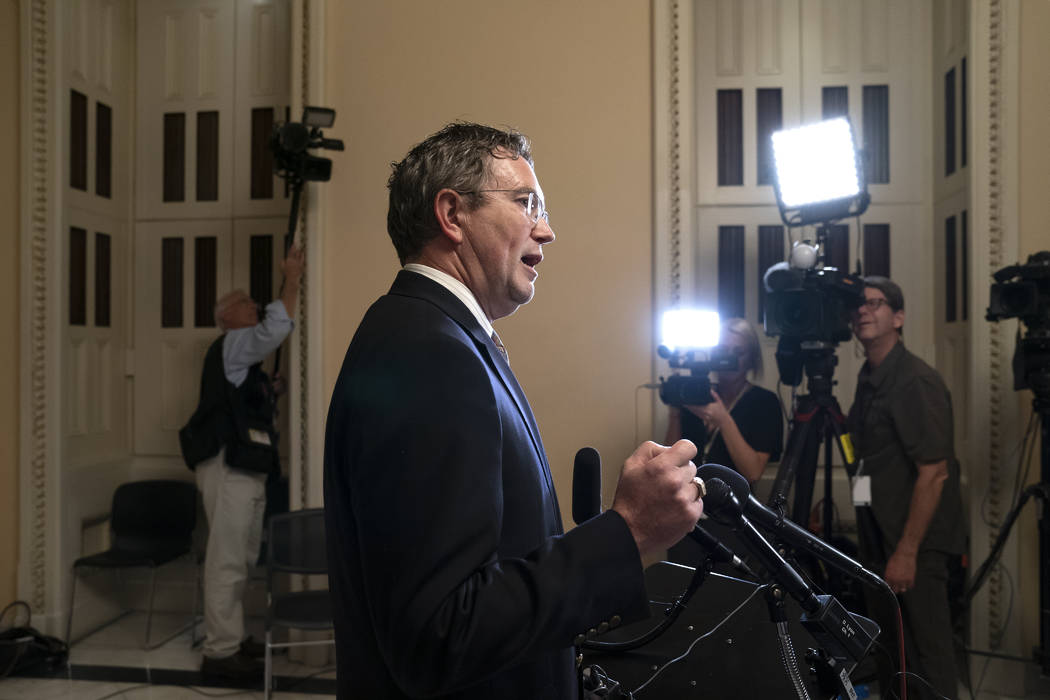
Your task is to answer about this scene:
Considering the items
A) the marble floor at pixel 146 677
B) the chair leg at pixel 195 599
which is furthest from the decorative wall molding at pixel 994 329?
the chair leg at pixel 195 599

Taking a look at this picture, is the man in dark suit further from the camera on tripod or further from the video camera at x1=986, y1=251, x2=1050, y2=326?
the video camera at x1=986, y1=251, x2=1050, y2=326

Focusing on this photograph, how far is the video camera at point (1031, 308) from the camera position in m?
2.69

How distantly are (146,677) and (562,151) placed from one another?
2.97 metres

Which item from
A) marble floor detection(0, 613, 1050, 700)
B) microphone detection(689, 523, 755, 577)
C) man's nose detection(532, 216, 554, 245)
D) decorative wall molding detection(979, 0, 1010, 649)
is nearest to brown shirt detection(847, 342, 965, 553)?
decorative wall molding detection(979, 0, 1010, 649)

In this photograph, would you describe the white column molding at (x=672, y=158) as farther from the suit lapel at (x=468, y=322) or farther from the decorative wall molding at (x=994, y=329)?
the suit lapel at (x=468, y=322)

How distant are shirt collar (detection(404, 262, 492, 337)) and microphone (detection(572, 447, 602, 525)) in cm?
22

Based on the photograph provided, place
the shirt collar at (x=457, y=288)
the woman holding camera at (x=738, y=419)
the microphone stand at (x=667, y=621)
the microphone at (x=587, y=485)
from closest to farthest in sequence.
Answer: the microphone at (x=587, y=485)
the shirt collar at (x=457, y=288)
the microphone stand at (x=667, y=621)
the woman holding camera at (x=738, y=419)

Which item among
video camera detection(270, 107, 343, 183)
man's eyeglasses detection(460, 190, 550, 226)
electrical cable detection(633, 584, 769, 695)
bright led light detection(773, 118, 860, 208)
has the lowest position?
electrical cable detection(633, 584, 769, 695)

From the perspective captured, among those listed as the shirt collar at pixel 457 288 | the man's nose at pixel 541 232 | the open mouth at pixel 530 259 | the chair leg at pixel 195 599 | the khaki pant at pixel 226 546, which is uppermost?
the man's nose at pixel 541 232

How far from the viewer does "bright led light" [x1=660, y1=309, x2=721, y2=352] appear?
2.86 metres

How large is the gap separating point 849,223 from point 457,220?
324cm

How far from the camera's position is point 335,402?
961 mm

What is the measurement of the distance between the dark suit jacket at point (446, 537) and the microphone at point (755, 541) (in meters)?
0.18

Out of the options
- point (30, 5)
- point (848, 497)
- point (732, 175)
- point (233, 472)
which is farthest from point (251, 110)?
point (848, 497)
